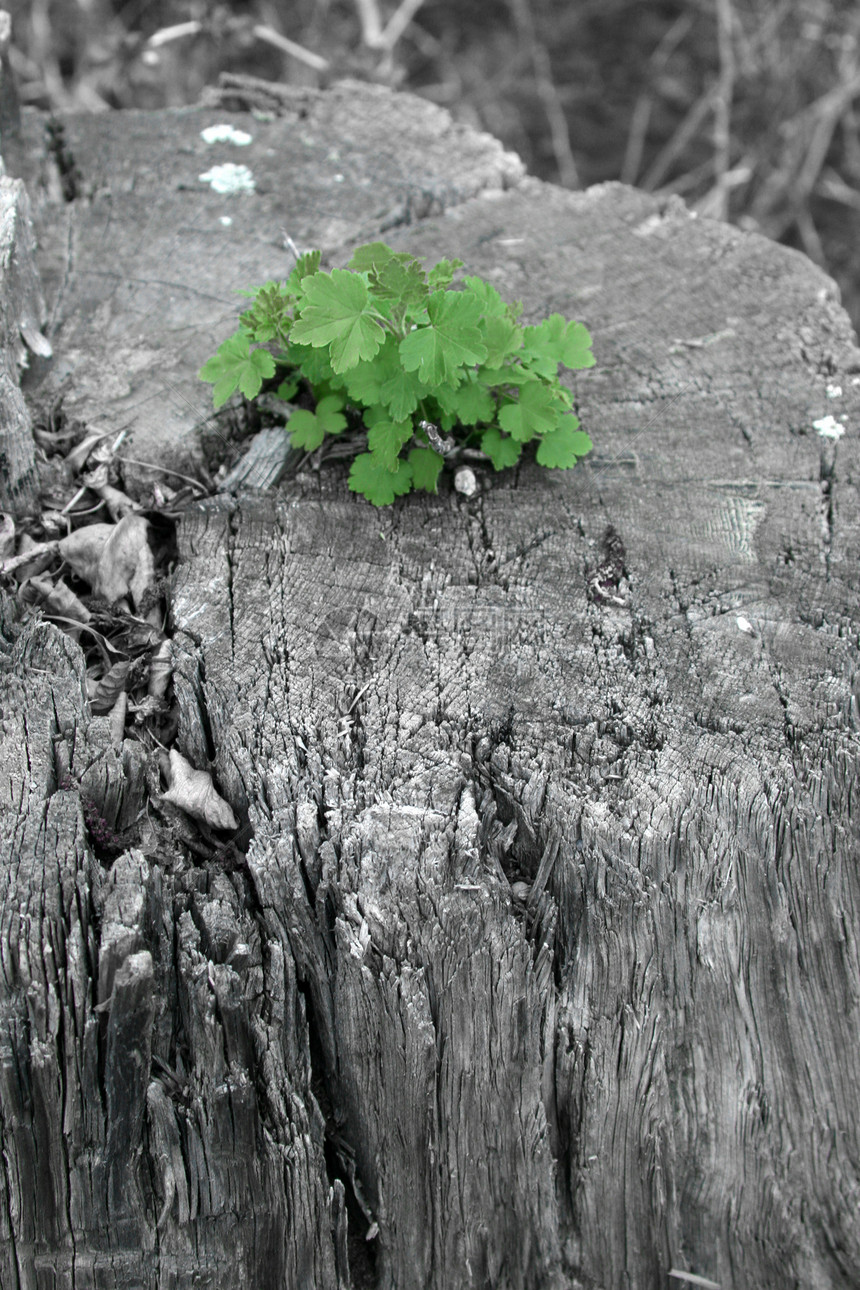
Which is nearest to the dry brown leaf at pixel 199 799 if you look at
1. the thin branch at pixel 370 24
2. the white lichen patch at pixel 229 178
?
the white lichen patch at pixel 229 178

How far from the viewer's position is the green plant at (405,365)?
1916 mm

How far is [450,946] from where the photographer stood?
5.63 ft

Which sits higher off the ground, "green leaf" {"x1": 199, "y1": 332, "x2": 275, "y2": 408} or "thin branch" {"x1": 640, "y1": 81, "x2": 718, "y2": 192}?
"thin branch" {"x1": 640, "y1": 81, "x2": 718, "y2": 192}

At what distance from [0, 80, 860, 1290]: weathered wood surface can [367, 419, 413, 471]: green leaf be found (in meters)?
0.22

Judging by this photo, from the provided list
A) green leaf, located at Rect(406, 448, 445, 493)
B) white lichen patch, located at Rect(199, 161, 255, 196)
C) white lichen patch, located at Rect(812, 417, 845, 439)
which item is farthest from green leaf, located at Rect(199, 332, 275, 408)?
white lichen patch, located at Rect(812, 417, 845, 439)

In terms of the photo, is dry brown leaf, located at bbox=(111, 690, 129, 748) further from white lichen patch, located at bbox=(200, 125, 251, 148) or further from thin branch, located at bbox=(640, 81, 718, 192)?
thin branch, located at bbox=(640, 81, 718, 192)

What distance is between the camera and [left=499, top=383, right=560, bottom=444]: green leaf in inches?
83.1

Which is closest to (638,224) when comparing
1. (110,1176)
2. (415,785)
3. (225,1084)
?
(415,785)

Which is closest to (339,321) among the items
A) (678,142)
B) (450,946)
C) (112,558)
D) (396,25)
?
(112,558)

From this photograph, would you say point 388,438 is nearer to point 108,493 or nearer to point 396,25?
point 108,493

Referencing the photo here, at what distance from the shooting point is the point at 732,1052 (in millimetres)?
1790

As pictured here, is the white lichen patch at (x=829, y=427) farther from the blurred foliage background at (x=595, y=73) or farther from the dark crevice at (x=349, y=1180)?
the blurred foliage background at (x=595, y=73)

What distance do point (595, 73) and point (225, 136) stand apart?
4.14 meters

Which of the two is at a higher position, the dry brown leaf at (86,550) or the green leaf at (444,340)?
the green leaf at (444,340)
